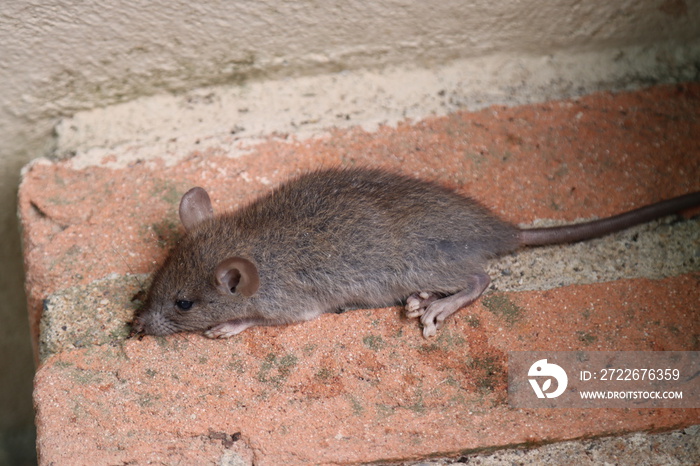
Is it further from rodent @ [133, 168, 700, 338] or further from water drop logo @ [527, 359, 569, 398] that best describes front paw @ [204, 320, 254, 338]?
water drop logo @ [527, 359, 569, 398]

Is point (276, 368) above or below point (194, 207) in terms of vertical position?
below

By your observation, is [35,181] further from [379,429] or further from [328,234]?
[379,429]

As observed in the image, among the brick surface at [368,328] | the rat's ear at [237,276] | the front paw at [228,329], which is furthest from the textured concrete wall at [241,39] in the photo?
the front paw at [228,329]

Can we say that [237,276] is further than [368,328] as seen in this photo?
Yes

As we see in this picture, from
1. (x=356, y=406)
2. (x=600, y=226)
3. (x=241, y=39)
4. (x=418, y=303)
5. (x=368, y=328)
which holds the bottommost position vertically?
(x=356, y=406)

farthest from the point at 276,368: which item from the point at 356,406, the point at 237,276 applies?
the point at 237,276

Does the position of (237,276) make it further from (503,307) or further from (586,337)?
(586,337)

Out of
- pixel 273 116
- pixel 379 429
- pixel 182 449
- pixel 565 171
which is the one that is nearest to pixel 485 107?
pixel 565 171
